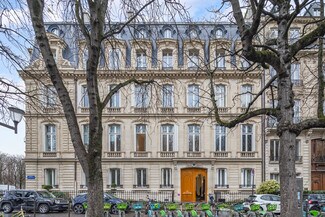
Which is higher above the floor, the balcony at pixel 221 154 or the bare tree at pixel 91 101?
the bare tree at pixel 91 101

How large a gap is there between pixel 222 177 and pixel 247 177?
2.26 m

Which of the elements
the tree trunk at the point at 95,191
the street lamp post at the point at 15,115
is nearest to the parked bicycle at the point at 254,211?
the street lamp post at the point at 15,115

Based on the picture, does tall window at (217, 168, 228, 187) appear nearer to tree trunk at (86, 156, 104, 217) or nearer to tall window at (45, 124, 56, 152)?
tall window at (45, 124, 56, 152)

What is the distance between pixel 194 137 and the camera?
3403cm

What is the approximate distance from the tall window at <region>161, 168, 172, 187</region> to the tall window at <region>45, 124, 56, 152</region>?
10163 mm

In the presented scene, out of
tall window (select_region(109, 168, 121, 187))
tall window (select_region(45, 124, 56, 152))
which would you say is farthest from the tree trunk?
tall window (select_region(45, 124, 56, 152))

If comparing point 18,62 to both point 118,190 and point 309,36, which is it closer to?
point 309,36

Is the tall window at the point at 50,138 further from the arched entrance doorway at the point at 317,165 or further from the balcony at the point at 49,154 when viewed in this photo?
the arched entrance doorway at the point at 317,165

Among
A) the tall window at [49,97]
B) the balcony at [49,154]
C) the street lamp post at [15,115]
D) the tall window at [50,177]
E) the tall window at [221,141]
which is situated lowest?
the tall window at [50,177]

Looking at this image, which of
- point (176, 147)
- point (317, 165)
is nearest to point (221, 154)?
point (176, 147)

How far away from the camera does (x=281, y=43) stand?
8023mm

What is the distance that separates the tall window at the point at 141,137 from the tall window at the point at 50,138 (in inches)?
298

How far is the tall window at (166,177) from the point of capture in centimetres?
3359

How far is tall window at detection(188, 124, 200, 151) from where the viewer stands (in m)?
34.0
